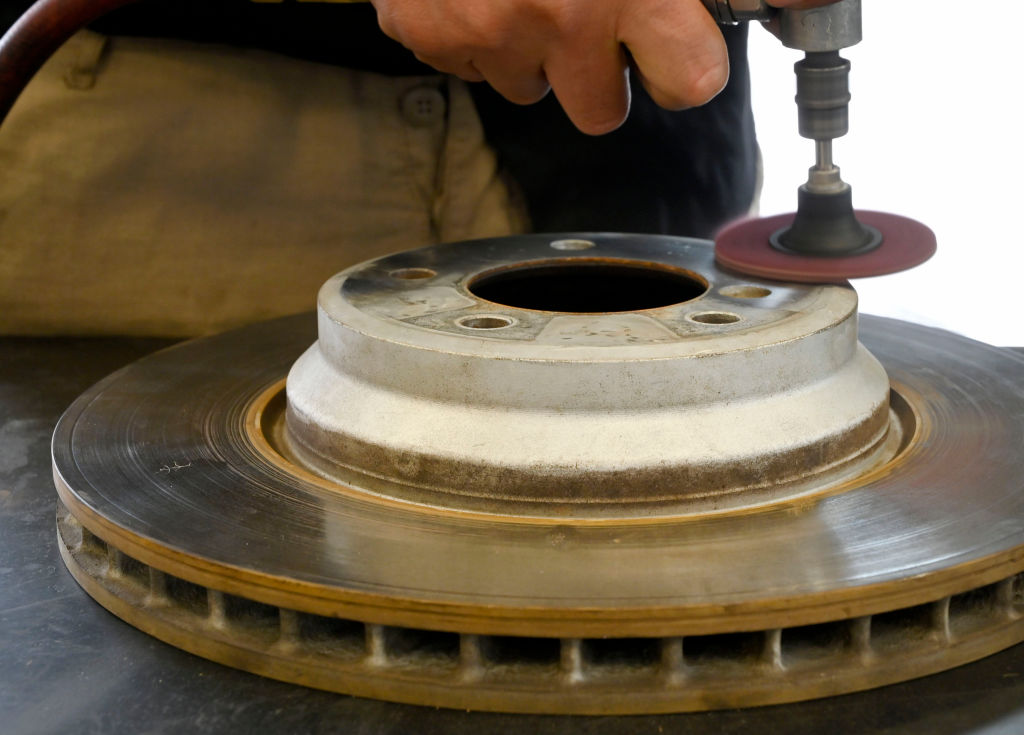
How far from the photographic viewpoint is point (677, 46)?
0.81 metres

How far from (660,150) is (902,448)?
64cm

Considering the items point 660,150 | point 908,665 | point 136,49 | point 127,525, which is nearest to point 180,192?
point 136,49

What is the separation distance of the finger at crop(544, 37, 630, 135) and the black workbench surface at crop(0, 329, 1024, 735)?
0.46 metres

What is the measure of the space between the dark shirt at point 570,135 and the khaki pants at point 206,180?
3 centimetres

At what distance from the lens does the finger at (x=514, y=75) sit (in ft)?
2.88

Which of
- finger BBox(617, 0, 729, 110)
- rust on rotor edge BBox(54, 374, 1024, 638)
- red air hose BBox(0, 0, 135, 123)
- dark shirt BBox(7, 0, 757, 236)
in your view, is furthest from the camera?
dark shirt BBox(7, 0, 757, 236)

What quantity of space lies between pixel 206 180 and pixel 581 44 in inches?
24.6

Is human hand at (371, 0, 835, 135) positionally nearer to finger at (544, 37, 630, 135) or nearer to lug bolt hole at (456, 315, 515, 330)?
finger at (544, 37, 630, 135)

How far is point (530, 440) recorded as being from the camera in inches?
28.6

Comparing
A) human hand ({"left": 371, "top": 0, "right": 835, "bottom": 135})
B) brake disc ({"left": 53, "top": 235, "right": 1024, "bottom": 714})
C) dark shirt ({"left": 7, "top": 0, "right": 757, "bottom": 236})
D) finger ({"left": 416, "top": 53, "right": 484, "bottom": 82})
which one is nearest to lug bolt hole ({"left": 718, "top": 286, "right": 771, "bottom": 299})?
brake disc ({"left": 53, "top": 235, "right": 1024, "bottom": 714})

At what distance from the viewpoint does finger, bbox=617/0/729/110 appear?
80cm

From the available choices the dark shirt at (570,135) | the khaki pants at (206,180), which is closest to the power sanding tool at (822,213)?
the dark shirt at (570,135)

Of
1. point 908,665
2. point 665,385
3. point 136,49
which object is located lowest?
point 908,665

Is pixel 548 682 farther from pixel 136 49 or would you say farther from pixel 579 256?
pixel 136 49
